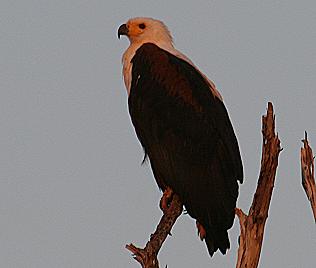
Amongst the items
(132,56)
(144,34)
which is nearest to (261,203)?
(132,56)

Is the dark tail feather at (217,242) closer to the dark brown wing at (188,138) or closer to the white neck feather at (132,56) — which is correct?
the dark brown wing at (188,138)

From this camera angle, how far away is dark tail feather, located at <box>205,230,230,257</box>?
7531 mm

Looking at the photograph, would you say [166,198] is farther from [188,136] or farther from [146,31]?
[146,31]

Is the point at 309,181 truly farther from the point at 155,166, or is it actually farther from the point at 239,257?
the point at 155,166

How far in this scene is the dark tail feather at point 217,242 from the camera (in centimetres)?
753

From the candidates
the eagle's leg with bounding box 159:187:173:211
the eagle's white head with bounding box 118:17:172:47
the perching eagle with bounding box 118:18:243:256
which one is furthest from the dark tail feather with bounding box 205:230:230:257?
the eagle's white head with bounding box 118:17:172:47

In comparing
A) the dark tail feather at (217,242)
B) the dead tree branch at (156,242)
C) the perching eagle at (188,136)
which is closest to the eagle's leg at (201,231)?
the perching eagle at (188,136)

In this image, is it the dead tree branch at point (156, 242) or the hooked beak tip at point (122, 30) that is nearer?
the dead tree branch at point (156, 242)

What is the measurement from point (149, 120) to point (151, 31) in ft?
4.84

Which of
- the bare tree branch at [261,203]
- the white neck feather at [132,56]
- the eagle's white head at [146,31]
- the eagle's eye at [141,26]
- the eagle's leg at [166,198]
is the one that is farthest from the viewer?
the eagle's eye at [141,26]

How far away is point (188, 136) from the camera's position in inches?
320

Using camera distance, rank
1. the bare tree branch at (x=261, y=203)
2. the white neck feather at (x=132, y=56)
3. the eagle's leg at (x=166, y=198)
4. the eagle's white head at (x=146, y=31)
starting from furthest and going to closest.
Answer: the eagle's white head at (x=146, y=31) < the white neck feather at (x=132, y=56) < the eagle's leg at (x=166, y=198) < the bare tree branch at (x=261, y=203)

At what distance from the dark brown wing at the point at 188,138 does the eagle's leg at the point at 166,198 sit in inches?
3.8

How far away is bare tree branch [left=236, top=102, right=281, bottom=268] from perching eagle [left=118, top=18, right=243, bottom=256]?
83cm
